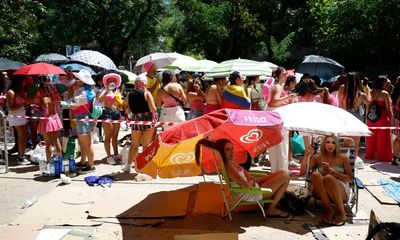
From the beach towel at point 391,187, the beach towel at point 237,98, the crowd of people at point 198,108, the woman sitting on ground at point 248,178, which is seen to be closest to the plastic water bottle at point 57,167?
the crowd of people at point 198,108

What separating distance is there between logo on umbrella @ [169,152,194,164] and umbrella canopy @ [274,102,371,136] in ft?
4.64

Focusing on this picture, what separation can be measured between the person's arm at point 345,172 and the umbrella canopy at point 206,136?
2.70ft

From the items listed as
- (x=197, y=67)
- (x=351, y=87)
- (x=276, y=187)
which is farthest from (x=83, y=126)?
(x=197, y=67)

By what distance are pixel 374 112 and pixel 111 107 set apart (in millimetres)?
5612

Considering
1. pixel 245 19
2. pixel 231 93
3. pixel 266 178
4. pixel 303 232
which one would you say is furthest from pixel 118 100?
pixel 245 19

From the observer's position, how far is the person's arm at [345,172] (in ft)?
18.4

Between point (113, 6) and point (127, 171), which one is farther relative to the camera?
point (113, 6)

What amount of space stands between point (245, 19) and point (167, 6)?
4.81 metres

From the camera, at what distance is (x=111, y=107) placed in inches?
351

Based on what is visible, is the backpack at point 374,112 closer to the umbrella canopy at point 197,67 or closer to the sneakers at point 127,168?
the sneakers at point 127,168

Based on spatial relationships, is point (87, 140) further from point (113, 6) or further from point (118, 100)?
point (113, 6)

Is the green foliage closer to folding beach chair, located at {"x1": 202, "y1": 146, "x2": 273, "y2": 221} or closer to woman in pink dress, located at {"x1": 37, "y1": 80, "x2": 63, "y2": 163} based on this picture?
woman in pink dress, located at {"x1": 37, "y1": 80, "x2": 63, "y2": 163}

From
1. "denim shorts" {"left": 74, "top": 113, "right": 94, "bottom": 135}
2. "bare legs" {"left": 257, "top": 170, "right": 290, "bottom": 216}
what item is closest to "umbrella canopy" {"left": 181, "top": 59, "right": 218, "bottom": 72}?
"denim shorts" {"left": 74, "top": 113, "right": 94, "bottom": 135}

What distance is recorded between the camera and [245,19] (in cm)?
2492
